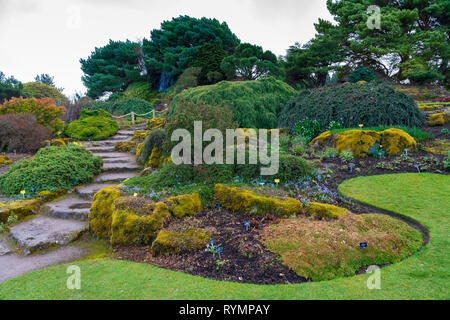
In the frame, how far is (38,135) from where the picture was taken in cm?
880

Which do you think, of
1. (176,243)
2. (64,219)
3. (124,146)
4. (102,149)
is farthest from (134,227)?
(102,149)

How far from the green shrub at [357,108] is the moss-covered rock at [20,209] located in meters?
7.14

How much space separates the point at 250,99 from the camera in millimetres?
9328

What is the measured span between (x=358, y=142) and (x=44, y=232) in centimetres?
652

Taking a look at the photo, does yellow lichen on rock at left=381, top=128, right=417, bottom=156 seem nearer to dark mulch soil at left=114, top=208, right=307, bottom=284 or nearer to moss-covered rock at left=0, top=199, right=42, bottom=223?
dark mulch soil at left=114, top=208, right=307, bottom=284

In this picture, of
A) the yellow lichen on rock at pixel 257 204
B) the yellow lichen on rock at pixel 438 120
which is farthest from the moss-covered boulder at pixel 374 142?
the yellow lichen on rock at pixel 257 204

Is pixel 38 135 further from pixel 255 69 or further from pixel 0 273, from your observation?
pixel 255 69

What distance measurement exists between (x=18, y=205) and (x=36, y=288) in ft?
10.4

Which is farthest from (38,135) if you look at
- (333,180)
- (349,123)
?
(349,123)

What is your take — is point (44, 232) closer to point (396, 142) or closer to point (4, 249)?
point (4, 249)

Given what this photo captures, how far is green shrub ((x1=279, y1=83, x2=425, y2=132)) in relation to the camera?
25.4 ft

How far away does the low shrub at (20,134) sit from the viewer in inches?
338
